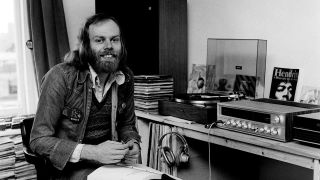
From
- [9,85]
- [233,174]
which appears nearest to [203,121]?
[233,174]

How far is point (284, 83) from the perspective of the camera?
2.20 metres

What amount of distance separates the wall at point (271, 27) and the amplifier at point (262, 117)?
358 mm

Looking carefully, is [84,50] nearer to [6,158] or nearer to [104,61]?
[104,61]

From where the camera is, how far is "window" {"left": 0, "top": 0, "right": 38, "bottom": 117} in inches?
104

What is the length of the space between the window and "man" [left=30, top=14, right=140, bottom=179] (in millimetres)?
1095

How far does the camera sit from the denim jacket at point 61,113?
1481 mm

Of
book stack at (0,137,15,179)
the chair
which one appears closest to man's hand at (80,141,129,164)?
the chair

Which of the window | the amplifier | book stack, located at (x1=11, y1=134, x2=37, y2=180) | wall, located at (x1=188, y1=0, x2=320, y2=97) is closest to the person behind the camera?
the amplifier

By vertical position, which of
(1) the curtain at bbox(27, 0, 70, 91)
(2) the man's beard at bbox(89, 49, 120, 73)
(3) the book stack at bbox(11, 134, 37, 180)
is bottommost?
(3) the book stack at bbox(11, 134, 37, 180)

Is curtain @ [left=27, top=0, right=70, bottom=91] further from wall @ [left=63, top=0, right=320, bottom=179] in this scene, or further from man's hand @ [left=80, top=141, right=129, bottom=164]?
man's hand @ [left=80, top=141, right=129, bottom=164]

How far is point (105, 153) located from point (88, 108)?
26 centimetres

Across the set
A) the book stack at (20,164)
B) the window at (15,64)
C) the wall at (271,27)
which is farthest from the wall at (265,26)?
the book stack at (20,164)

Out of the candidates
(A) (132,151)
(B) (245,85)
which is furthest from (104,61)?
(B) (245,85)

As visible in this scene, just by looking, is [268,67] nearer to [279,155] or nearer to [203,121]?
[203,121]
